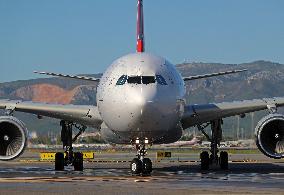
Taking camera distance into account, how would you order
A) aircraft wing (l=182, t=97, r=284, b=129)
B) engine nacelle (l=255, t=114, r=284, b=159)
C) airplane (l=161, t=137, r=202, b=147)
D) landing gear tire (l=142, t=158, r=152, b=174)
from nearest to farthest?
landing gear tire (l=142, t=158, r=152, b=174)
engine nacelle (l=255, t=114, r=284, b=159)
aircraft wing (l=182, t=97, r=284, b=129)
airplane (l=161, t=137, r=202, b=147)

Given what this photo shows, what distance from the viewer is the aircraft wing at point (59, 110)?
1265 inches

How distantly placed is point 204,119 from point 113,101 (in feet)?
19.9

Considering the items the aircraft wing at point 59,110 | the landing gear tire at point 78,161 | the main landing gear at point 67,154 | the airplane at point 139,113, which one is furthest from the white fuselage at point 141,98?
the main landing gear at point 67,154

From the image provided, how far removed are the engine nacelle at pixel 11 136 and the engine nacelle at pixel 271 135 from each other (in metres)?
9.46

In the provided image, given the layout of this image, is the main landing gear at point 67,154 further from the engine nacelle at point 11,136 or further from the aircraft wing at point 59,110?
the engine nacelle at point 11,136

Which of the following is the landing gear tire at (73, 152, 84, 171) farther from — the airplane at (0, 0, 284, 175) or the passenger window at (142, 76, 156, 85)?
the passenger window at (142, 76, 156, 85)

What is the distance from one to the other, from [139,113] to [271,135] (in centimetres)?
666

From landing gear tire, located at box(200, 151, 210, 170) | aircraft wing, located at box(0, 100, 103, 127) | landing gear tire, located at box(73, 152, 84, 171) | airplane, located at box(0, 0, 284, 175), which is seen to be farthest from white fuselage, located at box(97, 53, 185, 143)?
landing gear tire, located at box(200, 151, 210, 170)

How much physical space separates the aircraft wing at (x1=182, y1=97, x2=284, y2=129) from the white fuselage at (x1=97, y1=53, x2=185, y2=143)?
1514 mm

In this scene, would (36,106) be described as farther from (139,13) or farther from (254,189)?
(254,189)

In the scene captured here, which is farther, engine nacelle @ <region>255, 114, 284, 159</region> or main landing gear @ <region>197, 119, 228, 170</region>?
main landing gear @ <region>197, 119, 228, 170</region>

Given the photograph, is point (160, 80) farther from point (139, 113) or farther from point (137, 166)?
point (137, 166)

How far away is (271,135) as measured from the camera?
1185 inches

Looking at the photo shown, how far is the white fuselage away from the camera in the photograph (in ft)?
87.0
